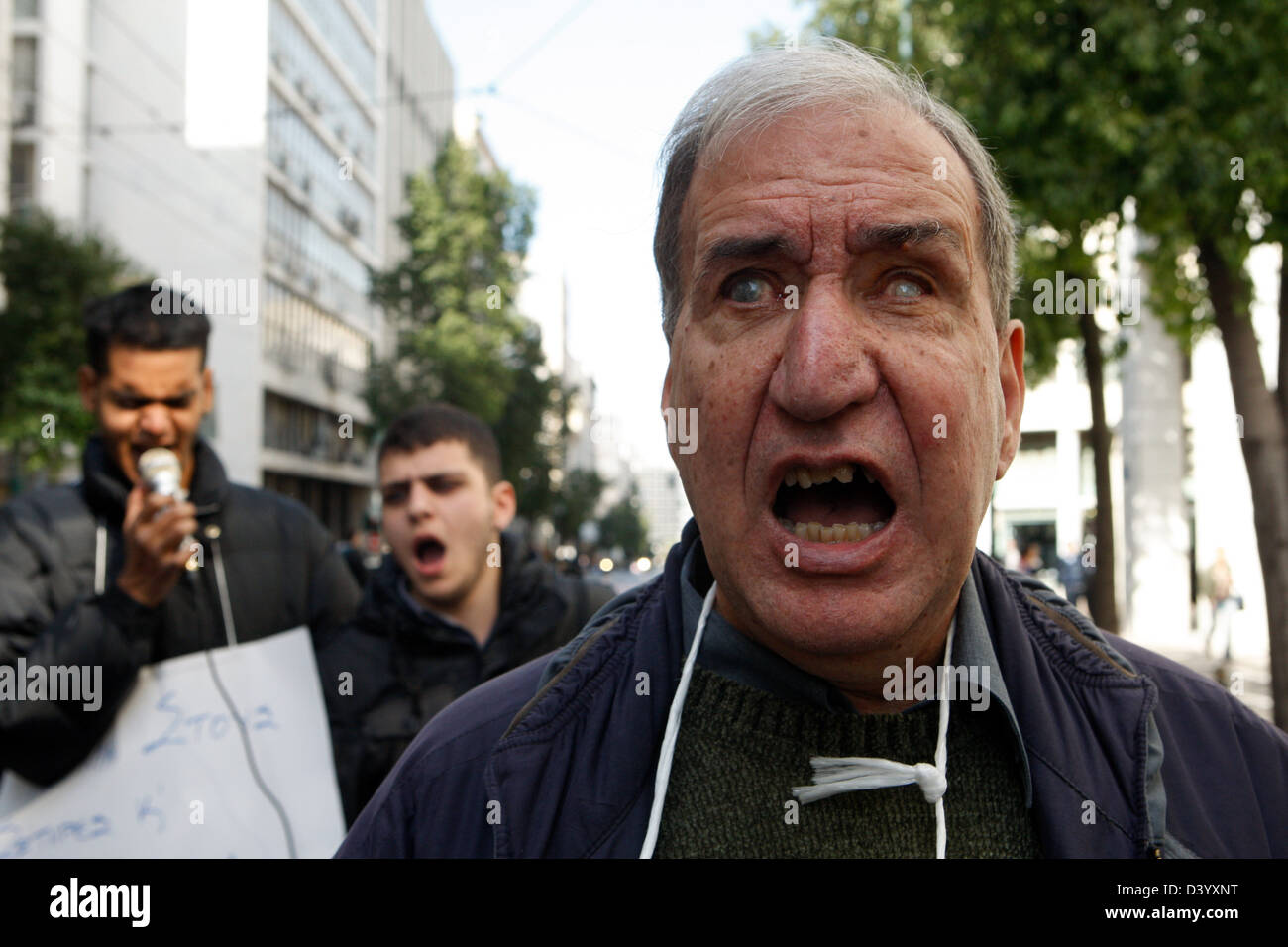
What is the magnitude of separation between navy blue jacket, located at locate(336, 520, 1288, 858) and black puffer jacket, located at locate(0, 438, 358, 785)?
3.61 ft

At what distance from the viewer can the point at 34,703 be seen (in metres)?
2.41

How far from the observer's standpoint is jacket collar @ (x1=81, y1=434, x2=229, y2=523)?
280 centimetres

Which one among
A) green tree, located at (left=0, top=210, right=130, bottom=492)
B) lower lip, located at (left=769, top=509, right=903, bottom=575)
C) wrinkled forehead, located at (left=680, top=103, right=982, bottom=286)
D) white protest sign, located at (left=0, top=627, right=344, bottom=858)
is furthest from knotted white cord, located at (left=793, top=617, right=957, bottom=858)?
green tree, located at (left=0, top=210, right=130, bottom=492)

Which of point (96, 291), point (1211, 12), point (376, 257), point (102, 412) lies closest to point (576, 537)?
point (376, 257)

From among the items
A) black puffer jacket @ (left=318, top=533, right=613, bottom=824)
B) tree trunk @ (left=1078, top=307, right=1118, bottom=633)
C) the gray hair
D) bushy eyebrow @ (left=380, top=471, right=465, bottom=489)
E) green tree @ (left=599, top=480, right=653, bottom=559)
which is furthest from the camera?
green tree @ (left=599, top=480, right=653, bottom=559)

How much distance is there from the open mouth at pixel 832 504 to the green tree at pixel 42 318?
2289cm

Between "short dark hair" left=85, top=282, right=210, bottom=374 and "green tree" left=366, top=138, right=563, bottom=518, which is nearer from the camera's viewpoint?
"short dark hair" left=85, top=282, right=210, bottom=374

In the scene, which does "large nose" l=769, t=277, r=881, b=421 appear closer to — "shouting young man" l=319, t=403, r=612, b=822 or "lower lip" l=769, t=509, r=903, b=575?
"lower lip" l=769, t=509, r=903, b=575

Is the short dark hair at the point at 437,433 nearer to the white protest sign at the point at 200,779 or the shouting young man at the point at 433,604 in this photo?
the shouting young man at the point at 433,604

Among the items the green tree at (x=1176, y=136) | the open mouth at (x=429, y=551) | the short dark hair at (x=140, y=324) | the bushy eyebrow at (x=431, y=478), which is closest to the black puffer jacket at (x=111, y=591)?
the short dark hair at (x=140, y=324)

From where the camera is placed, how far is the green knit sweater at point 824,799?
1.58 metres

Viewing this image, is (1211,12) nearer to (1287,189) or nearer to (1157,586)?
(1287,189)

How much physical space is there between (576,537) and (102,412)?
5637 centimetres

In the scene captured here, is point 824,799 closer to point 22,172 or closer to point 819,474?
point 819,474
